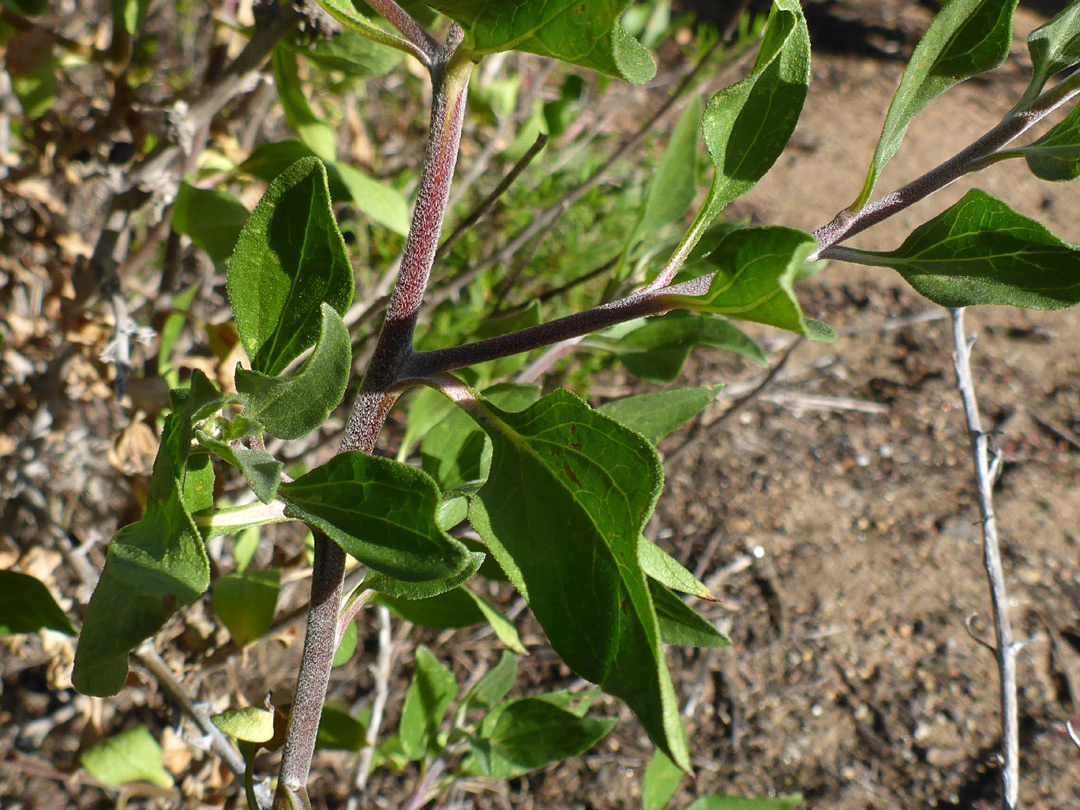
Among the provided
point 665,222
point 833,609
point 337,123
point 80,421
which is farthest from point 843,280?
point 80,421

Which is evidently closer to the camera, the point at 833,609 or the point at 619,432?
the point at 619,432

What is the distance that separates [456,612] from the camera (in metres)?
1.01

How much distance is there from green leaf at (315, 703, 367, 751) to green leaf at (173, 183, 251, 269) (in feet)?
1.97

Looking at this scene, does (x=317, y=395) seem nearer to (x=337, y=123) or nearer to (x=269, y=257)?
(x=269, y=257)

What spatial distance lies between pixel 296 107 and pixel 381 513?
2.60 feet

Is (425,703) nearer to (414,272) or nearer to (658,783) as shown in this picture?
(658,783)

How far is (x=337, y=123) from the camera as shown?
255 centimetres

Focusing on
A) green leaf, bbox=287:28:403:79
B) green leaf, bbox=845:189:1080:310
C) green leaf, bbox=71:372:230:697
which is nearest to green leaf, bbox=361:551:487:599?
green leaf, bbox=71:372:230:697

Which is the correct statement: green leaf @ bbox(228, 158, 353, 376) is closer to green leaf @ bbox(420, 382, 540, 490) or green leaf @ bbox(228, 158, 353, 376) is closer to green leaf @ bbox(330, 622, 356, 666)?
green leaf @ bbox(420, 382, 540, 490)

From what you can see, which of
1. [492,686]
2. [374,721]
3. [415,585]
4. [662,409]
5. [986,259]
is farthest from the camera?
[374,721]

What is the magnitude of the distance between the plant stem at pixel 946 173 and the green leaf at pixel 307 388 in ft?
1.10

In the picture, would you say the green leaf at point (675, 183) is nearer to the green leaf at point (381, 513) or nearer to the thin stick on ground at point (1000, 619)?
the thin stick on ground at point (1000, 619)

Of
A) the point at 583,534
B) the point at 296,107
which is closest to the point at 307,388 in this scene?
the point at 583,534

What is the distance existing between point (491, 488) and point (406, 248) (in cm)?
19
